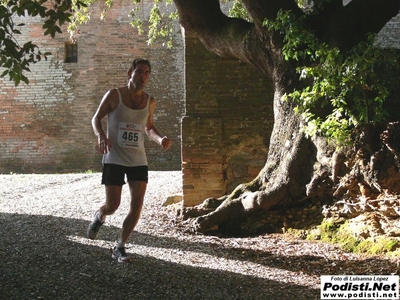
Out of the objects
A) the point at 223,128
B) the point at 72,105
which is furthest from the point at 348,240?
the point at 72,105

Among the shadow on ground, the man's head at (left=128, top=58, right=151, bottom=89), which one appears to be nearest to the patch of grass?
the shadow on ground

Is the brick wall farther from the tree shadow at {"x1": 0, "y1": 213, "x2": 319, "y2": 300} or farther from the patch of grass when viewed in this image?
the tree shadow at {"x1": 0, "y1": 213, "x2": 319, "y2": 300}

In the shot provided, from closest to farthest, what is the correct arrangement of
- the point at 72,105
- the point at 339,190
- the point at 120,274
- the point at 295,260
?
1. the point at 120,274
2. the point at 295,260
3. the point at 339,190
4. the point at 72,105

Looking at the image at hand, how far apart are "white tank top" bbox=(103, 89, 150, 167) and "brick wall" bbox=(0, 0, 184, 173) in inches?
490

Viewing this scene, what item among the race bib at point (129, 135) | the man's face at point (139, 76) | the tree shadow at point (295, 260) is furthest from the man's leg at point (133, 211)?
the tree shadow at point (295, 260)

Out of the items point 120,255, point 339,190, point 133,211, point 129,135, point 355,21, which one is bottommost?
point 120,255

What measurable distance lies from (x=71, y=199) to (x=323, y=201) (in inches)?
227

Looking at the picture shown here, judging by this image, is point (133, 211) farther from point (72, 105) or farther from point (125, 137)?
point (72, 105)

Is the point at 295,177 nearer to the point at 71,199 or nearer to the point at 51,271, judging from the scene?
the point at 51,271

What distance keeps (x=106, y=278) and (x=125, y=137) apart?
128cm

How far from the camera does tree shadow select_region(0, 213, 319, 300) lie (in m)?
3.75

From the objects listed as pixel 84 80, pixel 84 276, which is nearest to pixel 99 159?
pixel 84 80

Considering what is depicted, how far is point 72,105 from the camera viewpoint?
17328 millimetres

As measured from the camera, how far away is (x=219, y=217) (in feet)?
21.6
